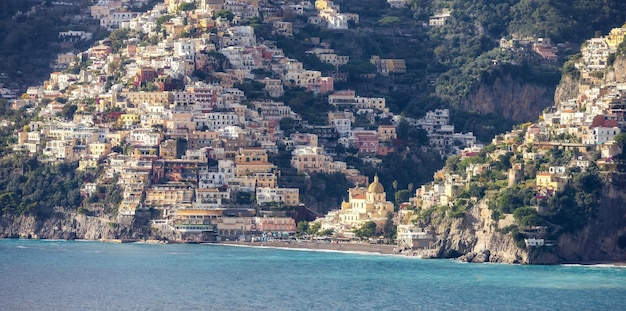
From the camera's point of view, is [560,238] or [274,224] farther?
[274,224]

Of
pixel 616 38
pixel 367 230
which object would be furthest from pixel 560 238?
pixel 616 38

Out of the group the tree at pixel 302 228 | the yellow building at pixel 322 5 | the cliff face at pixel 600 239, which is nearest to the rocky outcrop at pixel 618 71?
the cliff face at pixel 600 239

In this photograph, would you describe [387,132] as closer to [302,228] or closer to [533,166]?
[302,228]

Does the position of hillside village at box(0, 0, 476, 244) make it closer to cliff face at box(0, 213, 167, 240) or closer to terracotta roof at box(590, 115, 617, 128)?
cliff face at box(0, 213, 167, 240)

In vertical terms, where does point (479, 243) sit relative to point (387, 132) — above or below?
below

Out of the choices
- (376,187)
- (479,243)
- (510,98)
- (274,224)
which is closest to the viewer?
(479,243)

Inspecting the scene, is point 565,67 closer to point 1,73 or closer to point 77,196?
point 77,196

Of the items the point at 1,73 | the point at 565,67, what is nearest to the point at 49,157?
the point at 1,73
